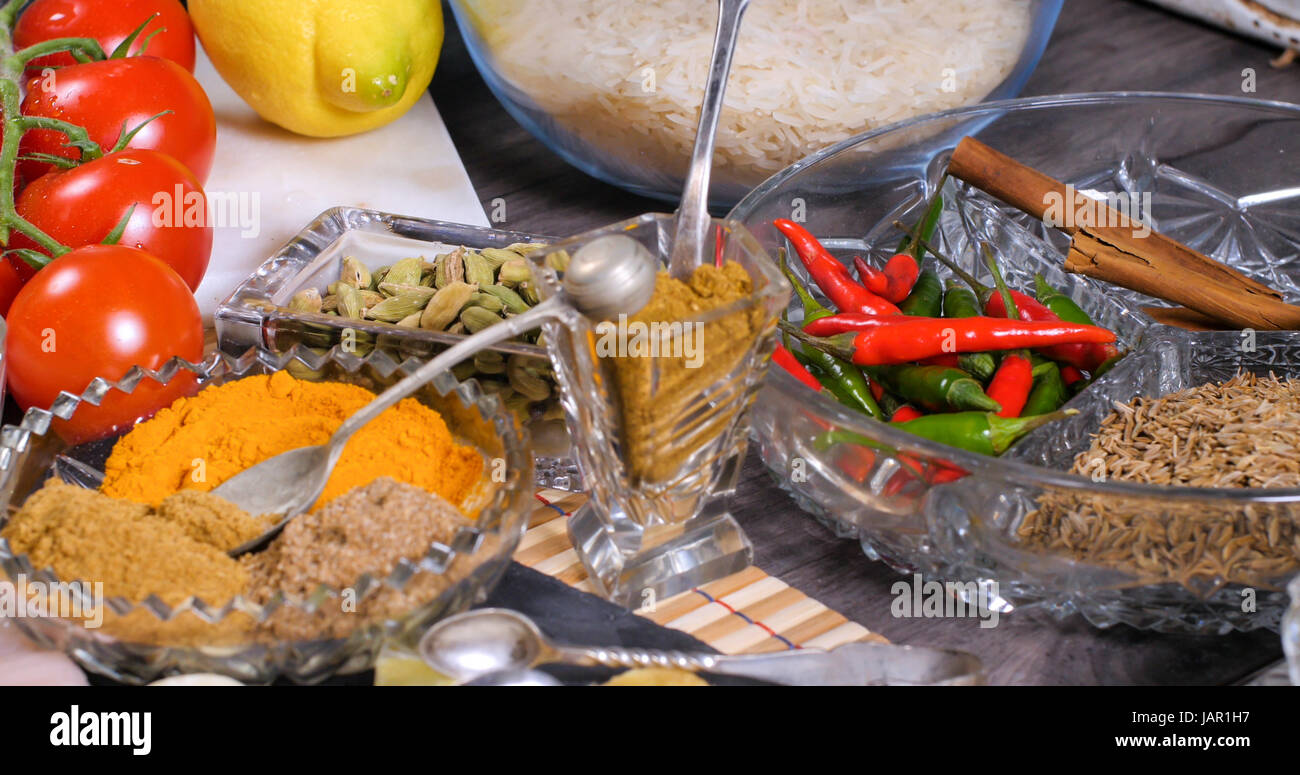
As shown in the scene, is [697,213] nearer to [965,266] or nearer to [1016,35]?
[965,266]

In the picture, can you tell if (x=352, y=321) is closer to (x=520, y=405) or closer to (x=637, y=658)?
(x=520, y=405)

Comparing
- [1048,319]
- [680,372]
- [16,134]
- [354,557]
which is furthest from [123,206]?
[1048,319]

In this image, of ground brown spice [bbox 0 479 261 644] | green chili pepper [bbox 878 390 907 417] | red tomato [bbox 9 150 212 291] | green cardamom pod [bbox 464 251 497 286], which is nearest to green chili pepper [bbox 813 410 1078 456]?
green chili pepper [bbox 878 390 907 417]

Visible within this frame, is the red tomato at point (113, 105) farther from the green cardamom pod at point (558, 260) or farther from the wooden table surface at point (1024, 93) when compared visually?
the green cardamom pod at point (558, 260)

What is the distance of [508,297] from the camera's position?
102cm

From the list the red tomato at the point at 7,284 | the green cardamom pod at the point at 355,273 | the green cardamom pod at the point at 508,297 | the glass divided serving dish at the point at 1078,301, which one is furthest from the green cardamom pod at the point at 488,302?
the red tomato at the point at 7,284

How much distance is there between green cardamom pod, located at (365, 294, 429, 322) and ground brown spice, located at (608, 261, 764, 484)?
0.32 meters

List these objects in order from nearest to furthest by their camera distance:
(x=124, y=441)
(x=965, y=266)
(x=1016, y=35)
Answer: (x=124, y=441) < (x=965, y=266) < (x=1016, y=35)

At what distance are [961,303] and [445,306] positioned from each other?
1.57 feet

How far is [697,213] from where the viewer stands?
2.76 feet

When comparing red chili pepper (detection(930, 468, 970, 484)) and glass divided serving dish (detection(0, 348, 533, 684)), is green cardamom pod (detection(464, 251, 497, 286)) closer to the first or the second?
glass divided serving dish (detection(0, 348, 533, 684))

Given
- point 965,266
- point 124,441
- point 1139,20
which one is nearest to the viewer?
point 124,441
